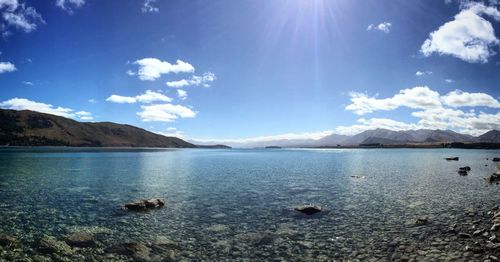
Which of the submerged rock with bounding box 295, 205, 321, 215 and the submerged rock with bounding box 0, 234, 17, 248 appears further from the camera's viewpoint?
the submerged rock with bounding box 295, 205, 321, 215

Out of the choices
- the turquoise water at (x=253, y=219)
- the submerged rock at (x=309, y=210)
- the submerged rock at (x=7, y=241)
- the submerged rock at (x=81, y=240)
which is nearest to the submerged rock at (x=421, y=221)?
the turquoise water at (x=253, y=219)

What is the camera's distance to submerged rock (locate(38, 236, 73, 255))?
777 inches

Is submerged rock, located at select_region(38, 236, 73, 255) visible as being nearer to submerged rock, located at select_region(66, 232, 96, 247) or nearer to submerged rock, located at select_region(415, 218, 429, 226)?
submerged rock, located at select_region(66, 232, 96, 247)

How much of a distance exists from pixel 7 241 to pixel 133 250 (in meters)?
9.32

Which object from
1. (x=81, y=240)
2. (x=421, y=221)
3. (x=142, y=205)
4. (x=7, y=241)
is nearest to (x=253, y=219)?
(x=142, y=205)

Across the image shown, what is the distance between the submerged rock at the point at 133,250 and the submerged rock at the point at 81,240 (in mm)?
2091

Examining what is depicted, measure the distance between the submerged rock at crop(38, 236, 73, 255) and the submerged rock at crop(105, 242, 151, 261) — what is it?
2.68 m

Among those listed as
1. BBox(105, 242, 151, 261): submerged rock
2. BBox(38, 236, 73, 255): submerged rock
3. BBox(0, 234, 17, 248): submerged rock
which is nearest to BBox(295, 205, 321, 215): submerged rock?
BBox(105, 242, 151, 261): submerged rock

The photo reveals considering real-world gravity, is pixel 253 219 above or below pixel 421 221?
below

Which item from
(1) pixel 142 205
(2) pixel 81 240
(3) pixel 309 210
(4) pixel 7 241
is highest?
(1) pixel 142 205

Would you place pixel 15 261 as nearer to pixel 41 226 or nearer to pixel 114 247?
pixel 114 247

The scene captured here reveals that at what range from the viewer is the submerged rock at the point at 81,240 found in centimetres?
2128

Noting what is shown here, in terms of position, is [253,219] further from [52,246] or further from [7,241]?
[7,241]

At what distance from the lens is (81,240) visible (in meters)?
22.1
